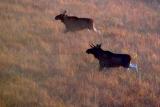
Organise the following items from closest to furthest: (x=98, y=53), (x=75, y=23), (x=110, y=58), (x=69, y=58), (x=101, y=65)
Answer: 1. (x=110, y=58)
2. (x=98, y=53)
3. (x=101, y=65)
4. (x=69, y=58)
5. (x=75, y=23)

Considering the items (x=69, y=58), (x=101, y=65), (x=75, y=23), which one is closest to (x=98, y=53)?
(x=101, y=65)

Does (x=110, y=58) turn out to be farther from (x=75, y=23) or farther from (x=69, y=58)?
(x=75, y=23)

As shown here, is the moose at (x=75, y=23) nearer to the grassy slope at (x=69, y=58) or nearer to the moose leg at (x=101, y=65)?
the grassy slope at (x=69, y=58)

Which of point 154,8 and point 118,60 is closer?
point 118,60

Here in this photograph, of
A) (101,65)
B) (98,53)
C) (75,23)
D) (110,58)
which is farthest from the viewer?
(75,23)

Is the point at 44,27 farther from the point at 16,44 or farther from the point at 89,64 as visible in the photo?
the point at 89,64

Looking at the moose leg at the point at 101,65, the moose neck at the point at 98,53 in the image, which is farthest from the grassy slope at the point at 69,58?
the moose neck at the point at 98,53

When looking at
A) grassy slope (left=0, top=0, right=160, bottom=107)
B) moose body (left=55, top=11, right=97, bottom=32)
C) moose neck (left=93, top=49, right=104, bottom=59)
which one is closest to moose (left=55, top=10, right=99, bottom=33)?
moose body (left=55, top=11, right=97, bottom=32)

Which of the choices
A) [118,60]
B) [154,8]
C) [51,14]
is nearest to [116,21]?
[51,14]

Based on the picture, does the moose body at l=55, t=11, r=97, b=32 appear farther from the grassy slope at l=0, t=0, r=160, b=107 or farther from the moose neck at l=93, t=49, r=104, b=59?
the moose neck at l=93, t=49, r=104, b=59
